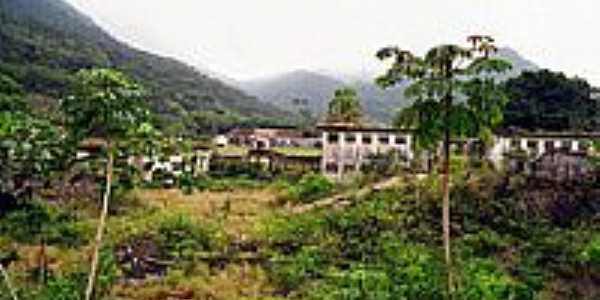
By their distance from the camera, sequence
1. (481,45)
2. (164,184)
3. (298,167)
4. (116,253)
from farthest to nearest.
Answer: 1. (298,167)
2. (164,184)
3. (116,253)
4. (481,45)

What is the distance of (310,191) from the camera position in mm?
58344

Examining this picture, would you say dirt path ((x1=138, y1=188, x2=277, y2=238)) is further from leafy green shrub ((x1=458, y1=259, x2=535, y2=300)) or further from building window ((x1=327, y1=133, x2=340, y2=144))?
leafy green shrub ((x1=458, y1=259, x2=535, y2=300))

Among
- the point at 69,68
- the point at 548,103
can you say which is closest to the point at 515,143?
the point at 548,103

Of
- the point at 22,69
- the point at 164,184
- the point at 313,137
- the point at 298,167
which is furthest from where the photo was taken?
the point at 22,69

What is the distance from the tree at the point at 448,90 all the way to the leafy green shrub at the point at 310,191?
27404 mm

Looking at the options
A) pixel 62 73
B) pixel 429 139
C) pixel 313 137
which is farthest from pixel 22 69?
pixel 429 139

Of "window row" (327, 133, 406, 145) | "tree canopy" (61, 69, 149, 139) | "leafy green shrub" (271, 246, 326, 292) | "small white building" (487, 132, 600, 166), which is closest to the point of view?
"tree canopy" (61, 69, 149, 139)

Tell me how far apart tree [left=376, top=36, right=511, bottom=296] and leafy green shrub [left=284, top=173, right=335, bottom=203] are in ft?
89.9

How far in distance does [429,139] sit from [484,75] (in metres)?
2.68

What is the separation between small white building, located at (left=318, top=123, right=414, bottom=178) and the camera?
69750 millimetres

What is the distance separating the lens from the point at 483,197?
52.5 m

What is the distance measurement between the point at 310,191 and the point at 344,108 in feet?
72.8

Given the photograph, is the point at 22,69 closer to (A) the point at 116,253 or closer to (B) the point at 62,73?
(B) the point at 62,73

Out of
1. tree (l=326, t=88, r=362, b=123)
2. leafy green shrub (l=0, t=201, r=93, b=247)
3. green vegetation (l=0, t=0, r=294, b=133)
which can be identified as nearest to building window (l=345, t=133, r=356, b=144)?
tree (l=326, t=88, r=362, b=123)
